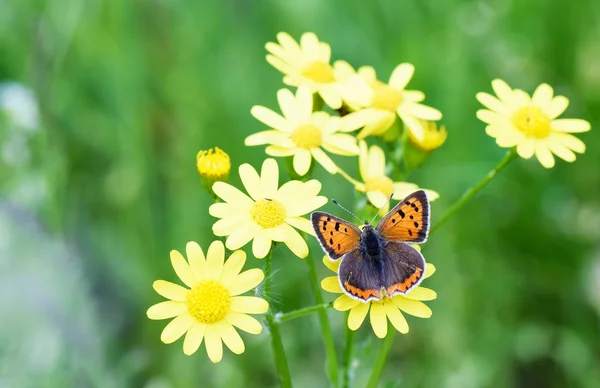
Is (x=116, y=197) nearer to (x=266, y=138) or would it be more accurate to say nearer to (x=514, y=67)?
(x=266, y=138)

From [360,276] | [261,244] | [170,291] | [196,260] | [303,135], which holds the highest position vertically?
[303,135]

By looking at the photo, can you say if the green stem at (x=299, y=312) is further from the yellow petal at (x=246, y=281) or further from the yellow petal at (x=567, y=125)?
the yellow petal at (x=567, y=125)

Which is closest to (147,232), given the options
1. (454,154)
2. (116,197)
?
(116,197)

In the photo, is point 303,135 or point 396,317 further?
point 303,135

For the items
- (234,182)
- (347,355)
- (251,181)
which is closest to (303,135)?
(251,181)

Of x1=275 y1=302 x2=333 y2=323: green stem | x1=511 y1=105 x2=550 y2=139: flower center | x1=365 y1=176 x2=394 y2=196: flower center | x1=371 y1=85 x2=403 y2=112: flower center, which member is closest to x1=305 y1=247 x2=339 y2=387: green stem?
x1=275 y1=302 x2=333 y2=323: green stem

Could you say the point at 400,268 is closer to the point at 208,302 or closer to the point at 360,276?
the point at 360,276
